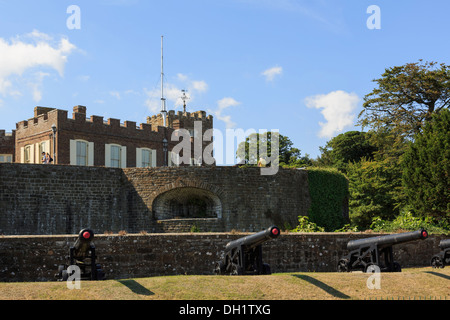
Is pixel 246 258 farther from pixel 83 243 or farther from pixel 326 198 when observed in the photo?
pixel 326 198

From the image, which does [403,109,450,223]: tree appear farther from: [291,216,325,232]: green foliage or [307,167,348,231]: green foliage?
[291,216,325,232]: green foliage

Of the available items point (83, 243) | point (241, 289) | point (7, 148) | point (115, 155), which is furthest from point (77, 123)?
point (241, 289)

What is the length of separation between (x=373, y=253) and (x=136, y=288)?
5.85 metres

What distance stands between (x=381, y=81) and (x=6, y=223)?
26.6m

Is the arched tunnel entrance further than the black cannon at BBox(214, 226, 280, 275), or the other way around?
the arched tunnel entrance

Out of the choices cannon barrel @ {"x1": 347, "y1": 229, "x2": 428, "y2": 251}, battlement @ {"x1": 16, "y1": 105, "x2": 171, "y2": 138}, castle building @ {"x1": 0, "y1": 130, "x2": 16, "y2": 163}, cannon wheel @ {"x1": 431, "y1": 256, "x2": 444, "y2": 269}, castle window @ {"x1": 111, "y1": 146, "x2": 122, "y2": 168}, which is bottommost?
cannon wheel @ {"x1": 431, "y1": 256, "x2": 444, "y2": 269}

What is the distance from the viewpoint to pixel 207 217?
959 inches

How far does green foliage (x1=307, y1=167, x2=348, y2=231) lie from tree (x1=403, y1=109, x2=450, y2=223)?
322cm

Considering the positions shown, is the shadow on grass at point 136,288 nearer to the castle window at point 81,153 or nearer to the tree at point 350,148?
the castle window at point 81,153

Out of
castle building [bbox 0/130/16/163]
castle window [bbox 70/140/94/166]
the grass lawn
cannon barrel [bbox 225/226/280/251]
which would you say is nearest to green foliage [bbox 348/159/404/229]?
castle window [bbox 70/140/94/166]

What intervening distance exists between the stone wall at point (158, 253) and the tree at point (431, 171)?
825 cm

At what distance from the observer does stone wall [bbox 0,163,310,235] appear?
21172 millimetres

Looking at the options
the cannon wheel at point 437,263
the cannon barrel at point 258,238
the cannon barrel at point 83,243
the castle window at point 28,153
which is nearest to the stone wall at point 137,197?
the cannon wheel at point 437,263
